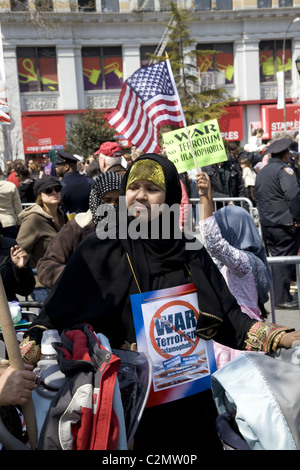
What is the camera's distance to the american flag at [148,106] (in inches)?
217

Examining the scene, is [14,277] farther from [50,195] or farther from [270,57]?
[270,57]

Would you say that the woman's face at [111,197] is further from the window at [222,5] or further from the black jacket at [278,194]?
the window at [222,5]

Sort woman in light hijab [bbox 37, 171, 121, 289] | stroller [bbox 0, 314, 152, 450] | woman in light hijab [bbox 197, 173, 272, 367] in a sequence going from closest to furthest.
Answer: stroller [bbox 0, 314, 152, 450] < woman in light hijab [bbox 197, 173, 272, 367] < woman in light hijab [bbox 37, 171, 121, 289]

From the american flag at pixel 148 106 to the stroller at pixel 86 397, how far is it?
3555 mm

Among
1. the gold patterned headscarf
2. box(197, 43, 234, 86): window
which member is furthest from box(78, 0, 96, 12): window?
the gold patterned headscarf

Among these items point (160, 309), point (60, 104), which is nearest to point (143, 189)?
point (160, 309)

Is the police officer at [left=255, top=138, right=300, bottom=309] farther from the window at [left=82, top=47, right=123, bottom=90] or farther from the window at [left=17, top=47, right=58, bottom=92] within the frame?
the window at [left=82, top=47, right=123, bottom=90]

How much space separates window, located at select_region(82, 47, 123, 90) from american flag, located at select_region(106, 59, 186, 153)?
2947cm

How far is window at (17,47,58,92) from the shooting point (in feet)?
107

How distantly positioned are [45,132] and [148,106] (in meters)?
28.5

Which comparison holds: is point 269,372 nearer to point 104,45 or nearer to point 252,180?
point 252,180

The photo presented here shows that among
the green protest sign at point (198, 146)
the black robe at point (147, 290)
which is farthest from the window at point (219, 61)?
the black robe at point (147, 290)

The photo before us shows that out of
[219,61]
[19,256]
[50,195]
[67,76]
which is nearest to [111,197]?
[19,256]
